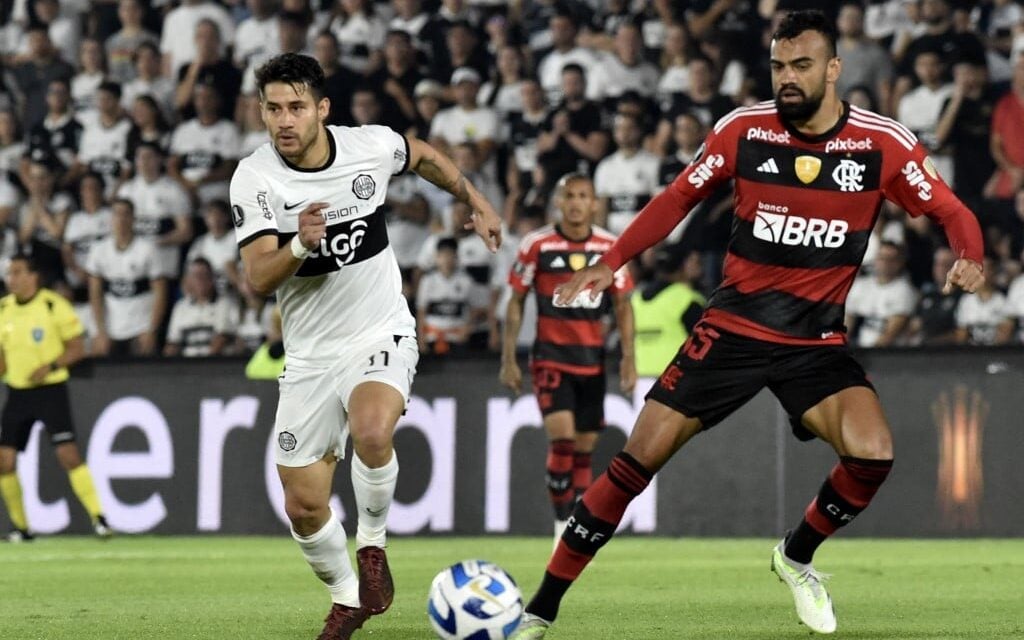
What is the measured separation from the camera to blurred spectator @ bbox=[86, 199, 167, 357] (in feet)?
55.3

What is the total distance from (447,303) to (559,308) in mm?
3166

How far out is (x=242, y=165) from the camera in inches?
290

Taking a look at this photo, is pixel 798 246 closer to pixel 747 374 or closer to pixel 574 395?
pixel 747 374

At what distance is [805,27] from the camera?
7.04m

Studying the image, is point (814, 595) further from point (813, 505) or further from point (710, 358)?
point (710, 358)

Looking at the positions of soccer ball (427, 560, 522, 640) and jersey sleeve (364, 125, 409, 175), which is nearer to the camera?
soccer ball (427, 560, 522, 640)

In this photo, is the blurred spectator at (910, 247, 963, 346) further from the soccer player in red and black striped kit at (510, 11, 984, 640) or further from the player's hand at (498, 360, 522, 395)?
the soccer player in red and black striped kit at (510, 11, 984, 640)

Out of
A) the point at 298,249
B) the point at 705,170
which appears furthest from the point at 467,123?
the point at 298,249

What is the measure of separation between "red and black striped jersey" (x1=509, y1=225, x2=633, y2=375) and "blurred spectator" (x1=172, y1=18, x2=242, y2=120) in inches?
237

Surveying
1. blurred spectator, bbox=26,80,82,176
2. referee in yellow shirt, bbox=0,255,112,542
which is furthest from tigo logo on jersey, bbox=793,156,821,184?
blurred spectator, bbox=26,80,82,176

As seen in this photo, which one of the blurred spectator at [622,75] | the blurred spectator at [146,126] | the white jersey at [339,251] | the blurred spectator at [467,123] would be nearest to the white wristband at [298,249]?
the white jersey at [339,251]

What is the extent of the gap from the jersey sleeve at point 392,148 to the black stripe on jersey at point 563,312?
4765mm

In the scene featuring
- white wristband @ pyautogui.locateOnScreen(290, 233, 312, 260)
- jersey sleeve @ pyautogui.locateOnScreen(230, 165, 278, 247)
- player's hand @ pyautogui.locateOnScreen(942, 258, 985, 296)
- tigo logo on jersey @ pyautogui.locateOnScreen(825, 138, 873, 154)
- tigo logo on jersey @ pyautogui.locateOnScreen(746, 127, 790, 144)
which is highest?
tigo logo on jersey @ pyautogui.locateOnScreen(746, 127, 790, 144)

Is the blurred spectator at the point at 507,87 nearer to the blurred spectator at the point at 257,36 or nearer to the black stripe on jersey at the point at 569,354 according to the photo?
the blurred spectator at the point at 257,36
